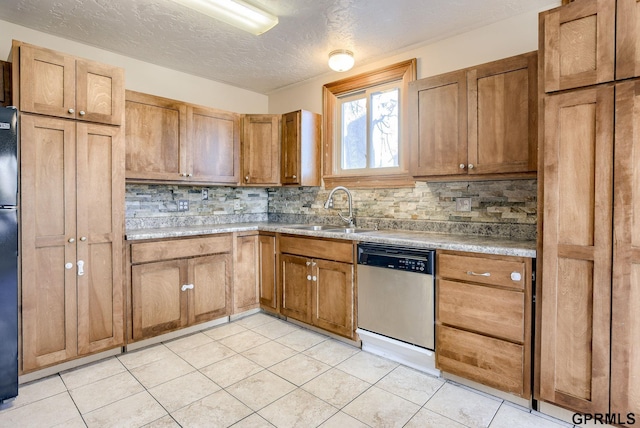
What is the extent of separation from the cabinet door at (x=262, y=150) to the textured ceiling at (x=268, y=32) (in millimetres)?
589

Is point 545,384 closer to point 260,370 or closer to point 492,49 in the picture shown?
point 260,370

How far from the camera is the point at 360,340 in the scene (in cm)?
275

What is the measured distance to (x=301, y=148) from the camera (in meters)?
3.59

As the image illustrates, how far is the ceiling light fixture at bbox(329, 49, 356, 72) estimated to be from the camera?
2.97 metres

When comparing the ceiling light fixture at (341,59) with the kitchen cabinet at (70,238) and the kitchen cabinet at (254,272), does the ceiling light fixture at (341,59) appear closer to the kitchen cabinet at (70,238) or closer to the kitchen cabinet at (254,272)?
the kitchen cabinet at (254,272)

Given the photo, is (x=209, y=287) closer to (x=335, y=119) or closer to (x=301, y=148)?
(x=301, y=148)

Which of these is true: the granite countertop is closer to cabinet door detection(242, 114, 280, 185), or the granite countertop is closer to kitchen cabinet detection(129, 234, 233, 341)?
kitchen cabinet detection(129, 234, 233, 341)

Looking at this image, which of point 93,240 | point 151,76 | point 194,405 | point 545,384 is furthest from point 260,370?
point 151,76

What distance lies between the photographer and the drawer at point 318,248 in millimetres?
2760

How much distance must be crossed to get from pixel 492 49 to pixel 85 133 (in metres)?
3.10

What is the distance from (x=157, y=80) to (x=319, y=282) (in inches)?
103

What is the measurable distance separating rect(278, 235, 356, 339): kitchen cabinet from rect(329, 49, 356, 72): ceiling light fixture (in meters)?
1.59

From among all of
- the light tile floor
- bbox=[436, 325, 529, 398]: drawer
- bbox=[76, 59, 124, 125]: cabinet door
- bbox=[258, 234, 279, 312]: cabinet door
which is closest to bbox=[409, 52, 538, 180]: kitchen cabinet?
bbox=[436, 325, 529, 398]: drawer

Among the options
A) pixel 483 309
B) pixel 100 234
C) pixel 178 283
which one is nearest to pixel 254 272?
pixel 178 283
